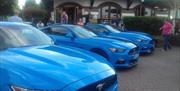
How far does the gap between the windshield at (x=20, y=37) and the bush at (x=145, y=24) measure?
16007 millimetres

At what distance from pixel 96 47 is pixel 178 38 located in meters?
9.98

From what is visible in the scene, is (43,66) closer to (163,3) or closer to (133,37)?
(133,37)

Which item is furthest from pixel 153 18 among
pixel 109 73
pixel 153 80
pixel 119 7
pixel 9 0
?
pixel 9 0

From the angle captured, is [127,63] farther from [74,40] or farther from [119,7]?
[119,7]

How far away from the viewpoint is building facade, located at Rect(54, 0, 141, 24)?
99.7 feet

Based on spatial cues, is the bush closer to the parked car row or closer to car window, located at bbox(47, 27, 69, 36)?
car window, located at bbox(47, 27, 69, 36)

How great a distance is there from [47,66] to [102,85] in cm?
81

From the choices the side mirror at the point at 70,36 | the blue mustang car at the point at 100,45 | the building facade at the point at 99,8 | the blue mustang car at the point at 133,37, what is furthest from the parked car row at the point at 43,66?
the building facade at the point at 99,8

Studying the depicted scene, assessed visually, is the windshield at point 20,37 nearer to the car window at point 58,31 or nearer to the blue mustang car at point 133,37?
the car window at point 58,31

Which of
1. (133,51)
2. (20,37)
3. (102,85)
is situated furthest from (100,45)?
(102,85)

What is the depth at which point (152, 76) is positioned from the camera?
948cm

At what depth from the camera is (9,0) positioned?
4150 cm

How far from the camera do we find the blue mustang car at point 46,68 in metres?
4.03

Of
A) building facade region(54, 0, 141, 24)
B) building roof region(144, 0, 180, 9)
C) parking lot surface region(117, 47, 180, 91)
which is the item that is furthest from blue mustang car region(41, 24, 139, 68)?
building facade region(54, 0, 141, 24)
